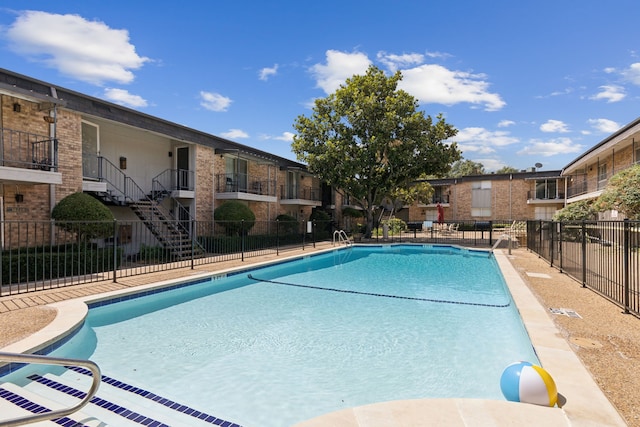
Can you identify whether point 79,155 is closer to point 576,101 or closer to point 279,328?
point 279,328

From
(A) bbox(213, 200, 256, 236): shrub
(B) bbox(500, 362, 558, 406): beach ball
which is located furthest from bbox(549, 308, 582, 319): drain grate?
(A) bbox(213, 200, 256, 236): shrub

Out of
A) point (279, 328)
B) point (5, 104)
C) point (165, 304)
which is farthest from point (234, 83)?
point (279, 328)

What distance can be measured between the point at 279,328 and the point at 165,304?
3.05 meters

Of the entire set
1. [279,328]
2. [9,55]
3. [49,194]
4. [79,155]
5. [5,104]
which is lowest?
[279,328]

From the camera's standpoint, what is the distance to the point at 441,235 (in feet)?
88.4

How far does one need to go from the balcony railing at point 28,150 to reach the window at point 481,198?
111 ft

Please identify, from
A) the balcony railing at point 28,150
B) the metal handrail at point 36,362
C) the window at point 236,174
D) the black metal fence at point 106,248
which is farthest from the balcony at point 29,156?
the metal handrail at point 36,362

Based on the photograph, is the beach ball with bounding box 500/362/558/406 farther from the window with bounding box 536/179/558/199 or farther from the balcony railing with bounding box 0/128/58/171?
the window with bounding box 536/179/558/199

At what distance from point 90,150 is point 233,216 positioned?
20.0 feet

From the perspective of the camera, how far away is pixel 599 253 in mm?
8359

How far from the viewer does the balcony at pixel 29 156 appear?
9.30m

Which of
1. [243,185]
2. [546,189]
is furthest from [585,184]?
[243,185]

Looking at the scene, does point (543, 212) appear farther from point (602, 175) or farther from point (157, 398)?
point (157, 398)

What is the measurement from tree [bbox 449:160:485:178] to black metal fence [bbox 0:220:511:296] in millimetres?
49800
